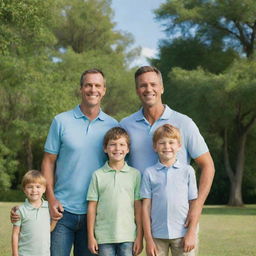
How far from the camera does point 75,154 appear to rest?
4582 mm

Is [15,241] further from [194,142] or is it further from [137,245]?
[194,142]

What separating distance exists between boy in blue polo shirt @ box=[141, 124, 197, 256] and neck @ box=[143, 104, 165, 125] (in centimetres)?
30

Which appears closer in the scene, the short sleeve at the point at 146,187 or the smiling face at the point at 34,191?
the short sleeve at the point at 146,187

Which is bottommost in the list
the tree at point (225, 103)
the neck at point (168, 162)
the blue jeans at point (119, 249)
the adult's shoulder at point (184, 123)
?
the blue jeans at point (119, 249)

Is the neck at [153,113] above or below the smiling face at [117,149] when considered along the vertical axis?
above

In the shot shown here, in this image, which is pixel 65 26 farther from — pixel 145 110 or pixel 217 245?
pixel 145 110

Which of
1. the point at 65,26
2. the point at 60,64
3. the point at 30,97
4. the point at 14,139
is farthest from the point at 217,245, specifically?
the point at 65,26

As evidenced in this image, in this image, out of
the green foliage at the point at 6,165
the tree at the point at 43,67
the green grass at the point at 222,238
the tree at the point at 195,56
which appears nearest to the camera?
the green grass at the point at 222,238

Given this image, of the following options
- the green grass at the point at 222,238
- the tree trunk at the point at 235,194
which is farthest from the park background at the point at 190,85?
the green grass at the point at 222,238

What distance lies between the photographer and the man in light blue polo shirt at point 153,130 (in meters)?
4.54

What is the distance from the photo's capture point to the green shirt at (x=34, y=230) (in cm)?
468

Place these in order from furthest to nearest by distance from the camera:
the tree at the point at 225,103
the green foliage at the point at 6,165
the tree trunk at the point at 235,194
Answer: the green foliage at the point at 6,165 → the tree trunk at the point at 235,194 → the tree at the point at 225,103

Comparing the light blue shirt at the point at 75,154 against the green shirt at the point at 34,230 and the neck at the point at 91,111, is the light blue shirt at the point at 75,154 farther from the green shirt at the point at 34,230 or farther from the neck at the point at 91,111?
the green shirt at the point at 34,230

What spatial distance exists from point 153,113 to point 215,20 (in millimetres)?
27527
